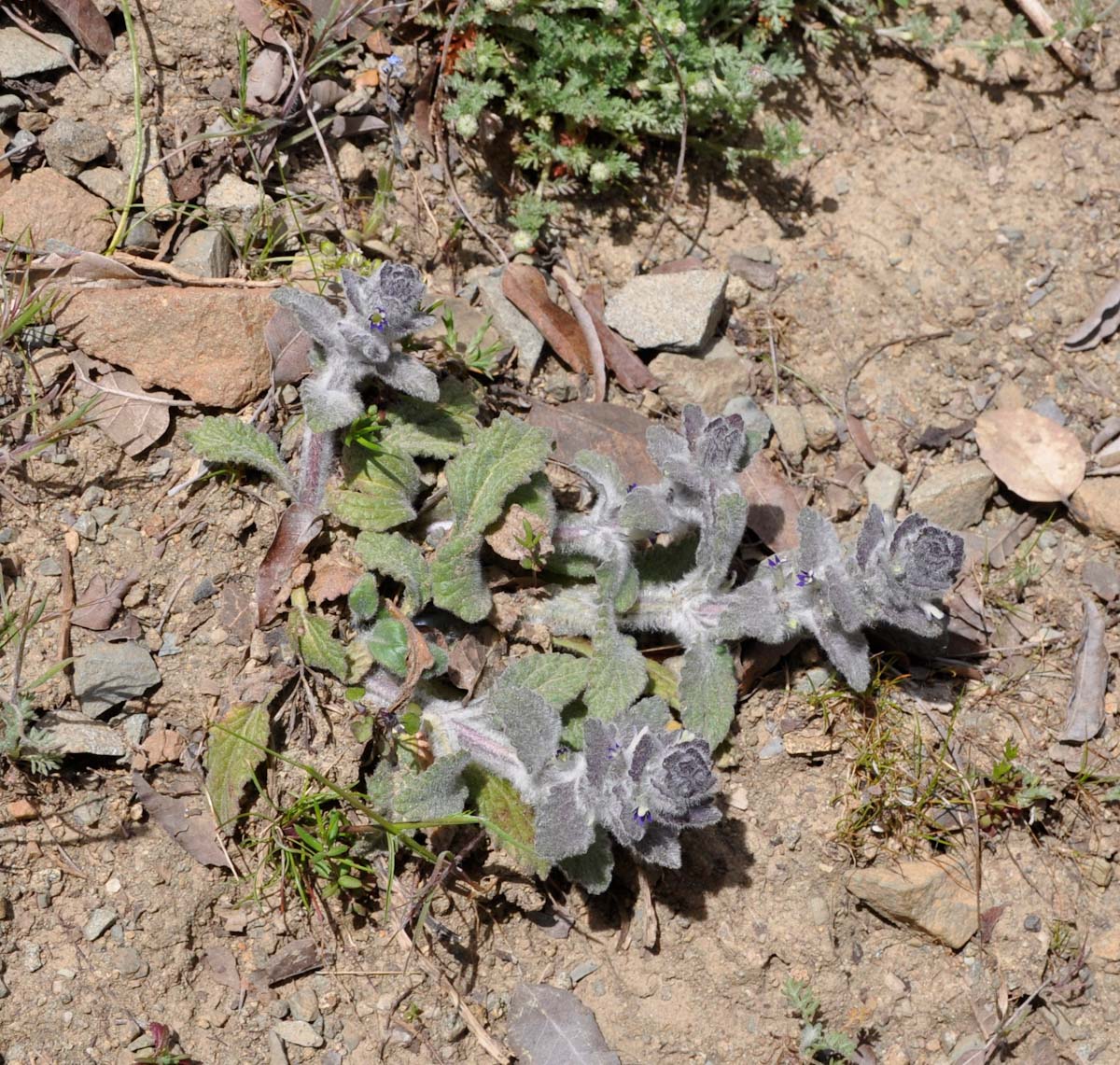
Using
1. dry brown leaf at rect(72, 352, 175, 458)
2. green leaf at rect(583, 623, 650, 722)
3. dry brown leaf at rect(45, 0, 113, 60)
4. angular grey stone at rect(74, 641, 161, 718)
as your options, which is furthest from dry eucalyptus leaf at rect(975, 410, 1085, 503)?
dry brown leaf at rect(45, 0, 113, 60)

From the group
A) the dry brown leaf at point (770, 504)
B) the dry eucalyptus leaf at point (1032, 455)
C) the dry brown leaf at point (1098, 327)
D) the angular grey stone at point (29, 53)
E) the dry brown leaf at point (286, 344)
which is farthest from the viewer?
the dry brown leaf at point (1098, 327)

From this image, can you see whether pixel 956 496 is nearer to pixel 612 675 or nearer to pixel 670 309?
pixel 670 309

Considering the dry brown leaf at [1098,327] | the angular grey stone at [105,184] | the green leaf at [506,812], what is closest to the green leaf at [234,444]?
the angular grey stone at [105,184]

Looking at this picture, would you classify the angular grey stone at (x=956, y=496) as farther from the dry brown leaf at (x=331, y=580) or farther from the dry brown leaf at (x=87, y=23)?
the dry brown leaf at (x=87, y=23)

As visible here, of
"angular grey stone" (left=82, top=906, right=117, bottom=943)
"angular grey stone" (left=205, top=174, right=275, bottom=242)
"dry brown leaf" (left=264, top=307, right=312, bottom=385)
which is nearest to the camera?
"angular grey stone" (left=82, top=906, right=117, bottom=943)

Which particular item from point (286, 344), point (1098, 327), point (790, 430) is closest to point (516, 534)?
point (286, 344)

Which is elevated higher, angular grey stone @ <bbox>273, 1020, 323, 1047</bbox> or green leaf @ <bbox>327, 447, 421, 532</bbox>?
green leaf @ <bbox>327, 447, 421, 532</bbox>

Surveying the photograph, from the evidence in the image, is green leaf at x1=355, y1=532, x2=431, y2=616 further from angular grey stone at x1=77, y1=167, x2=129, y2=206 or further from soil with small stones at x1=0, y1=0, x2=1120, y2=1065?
angular grey stone at x1=77, y1=167, x2=129, y2=206
